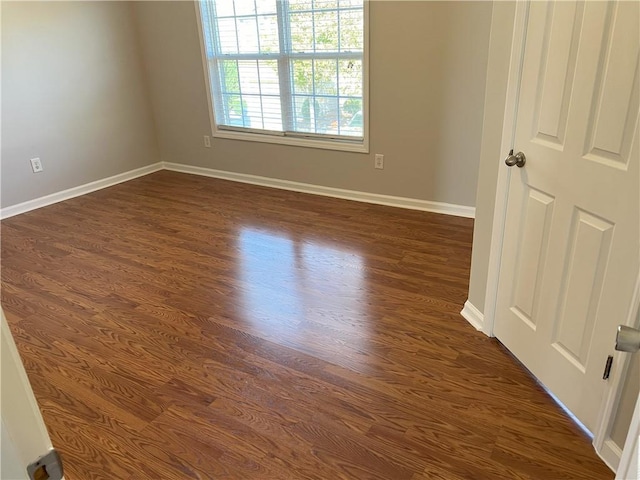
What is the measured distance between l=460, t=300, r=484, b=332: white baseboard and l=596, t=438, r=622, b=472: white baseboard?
2.48 ft

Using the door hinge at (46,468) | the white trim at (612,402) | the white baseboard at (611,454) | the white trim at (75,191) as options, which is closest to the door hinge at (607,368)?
the white trim at (612,402)

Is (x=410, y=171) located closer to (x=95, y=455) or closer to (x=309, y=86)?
(x=309, y=86)

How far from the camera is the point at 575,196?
5.00 ft

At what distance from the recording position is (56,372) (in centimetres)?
204

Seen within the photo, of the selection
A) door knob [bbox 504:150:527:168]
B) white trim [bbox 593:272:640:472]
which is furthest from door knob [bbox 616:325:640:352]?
door knob [bbox 504:150:527:168]

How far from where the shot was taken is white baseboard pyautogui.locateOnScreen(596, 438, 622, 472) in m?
1.45

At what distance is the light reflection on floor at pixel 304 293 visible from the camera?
2234 millimetres

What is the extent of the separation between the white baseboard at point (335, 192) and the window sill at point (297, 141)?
363 millimetres

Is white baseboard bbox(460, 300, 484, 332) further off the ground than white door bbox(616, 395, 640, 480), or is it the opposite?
white door bbox(616, 395, 640, 480)

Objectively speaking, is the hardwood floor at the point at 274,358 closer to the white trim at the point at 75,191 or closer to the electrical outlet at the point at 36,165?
the white trim at the point at 75,191

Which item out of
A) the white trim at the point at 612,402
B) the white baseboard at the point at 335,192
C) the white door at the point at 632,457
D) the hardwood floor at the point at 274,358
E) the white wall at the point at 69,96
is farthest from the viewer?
the white wall at the point at 69,96

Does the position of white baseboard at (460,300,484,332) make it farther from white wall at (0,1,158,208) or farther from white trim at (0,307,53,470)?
white wall at (0,1,158,208)

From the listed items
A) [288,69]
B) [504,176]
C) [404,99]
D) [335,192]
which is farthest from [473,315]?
[288,69]

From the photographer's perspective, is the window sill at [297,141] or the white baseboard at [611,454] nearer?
the white baseboard at [611,454]
